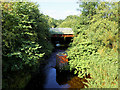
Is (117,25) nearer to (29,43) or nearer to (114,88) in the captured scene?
(114,88)

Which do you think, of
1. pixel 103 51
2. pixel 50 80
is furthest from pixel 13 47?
pixel 103 51

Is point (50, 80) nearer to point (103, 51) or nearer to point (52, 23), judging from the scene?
point (103, 51)

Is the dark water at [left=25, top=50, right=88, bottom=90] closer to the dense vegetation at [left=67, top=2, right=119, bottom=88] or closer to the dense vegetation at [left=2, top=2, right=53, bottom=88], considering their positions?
the dense vegetation at [left=2, top=2, right=53, bottom=88]

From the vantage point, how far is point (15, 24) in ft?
15.7

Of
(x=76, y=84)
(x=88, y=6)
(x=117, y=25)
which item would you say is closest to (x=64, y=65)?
(x=76, y=84)

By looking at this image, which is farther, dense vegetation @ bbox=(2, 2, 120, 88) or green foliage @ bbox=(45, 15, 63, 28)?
green foliage @ bbox=(45, 15, 63, 28)

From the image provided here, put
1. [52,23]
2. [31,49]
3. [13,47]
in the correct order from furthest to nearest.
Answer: [52,23] → [31,49] → [13,47]

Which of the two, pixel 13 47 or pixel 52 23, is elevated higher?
pixel 52 23

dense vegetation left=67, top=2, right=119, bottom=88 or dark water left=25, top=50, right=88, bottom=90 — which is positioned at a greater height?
dense vegetation left=67, top=2, right=119, bottom=88

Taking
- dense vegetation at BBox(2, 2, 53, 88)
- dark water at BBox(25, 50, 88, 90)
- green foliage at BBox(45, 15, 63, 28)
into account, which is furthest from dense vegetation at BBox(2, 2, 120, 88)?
green foliage at BBox(45, 15, 63, 28)

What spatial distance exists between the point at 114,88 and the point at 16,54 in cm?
471

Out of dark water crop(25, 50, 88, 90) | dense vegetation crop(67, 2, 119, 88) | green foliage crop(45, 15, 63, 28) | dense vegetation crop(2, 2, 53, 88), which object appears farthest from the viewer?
green foliage crop(45, 15, 63, 28)

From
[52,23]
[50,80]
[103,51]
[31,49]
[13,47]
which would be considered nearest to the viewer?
[13,47]

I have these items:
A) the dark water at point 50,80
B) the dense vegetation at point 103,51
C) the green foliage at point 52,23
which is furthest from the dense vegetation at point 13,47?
the green foliage at point 52,23
